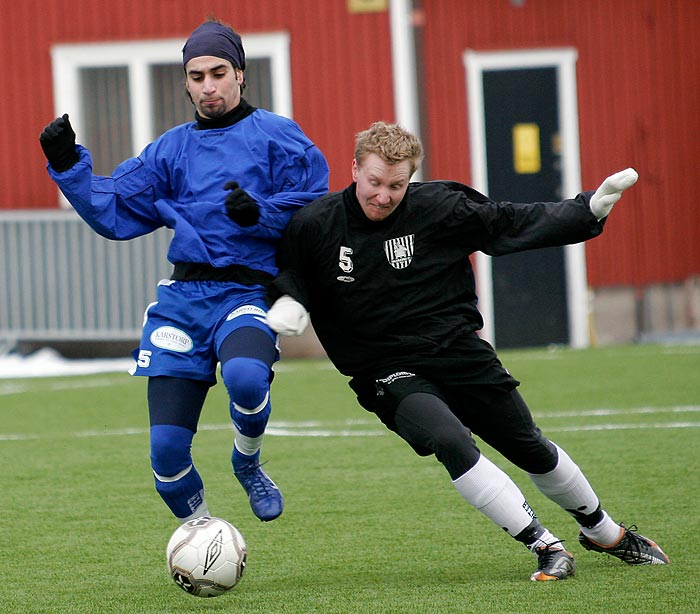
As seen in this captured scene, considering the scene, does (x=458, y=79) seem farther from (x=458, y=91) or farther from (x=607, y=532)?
(x=607, y=532)

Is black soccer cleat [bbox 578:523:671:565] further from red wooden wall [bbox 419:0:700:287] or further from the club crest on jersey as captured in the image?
red wooden wall [bbox 419:0:700:287]

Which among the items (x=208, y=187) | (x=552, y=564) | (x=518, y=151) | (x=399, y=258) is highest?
(x=518, y=151)

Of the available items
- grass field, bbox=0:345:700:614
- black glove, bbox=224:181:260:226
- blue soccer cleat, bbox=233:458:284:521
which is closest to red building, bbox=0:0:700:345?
grass field, bbox=0:345:700:614

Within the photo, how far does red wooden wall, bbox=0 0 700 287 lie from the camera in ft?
48.9

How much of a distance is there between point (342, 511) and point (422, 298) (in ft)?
5.82

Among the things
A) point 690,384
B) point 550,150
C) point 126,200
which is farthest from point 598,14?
point 126,200

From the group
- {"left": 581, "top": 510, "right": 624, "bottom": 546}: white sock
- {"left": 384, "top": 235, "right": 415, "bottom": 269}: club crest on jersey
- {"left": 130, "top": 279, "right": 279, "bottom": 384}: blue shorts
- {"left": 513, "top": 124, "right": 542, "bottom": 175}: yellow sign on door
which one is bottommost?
{"left": 581, "top": 510, "right": 624, "bottom": 546}: white sock

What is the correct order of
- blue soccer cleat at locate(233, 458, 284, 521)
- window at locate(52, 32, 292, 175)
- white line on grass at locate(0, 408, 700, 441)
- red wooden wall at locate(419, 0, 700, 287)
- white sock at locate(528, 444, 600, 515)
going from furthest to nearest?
window at locate(52, 32, 292, 175)
red wooden wall at locate(419, 0, 700, 287)
white line on grass at locate(0, 408, 700, 441)
blue soccer cleat at locate(233, 458, 284, 521)
white sock at locate(528, 444, 600, 515)

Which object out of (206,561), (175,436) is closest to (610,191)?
(175,436)

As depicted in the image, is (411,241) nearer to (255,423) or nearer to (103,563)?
(255,423)

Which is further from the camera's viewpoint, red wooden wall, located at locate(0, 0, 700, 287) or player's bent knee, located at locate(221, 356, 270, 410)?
→ red wooden wall, located at locate(0, 0, 700, 287)

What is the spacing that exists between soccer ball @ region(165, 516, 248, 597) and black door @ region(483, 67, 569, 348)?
10065 millimetres

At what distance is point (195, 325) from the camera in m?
5.49

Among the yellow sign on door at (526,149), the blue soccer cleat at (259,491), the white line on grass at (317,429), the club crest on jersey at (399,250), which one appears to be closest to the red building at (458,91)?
the yellow sign on door at (526,149)
